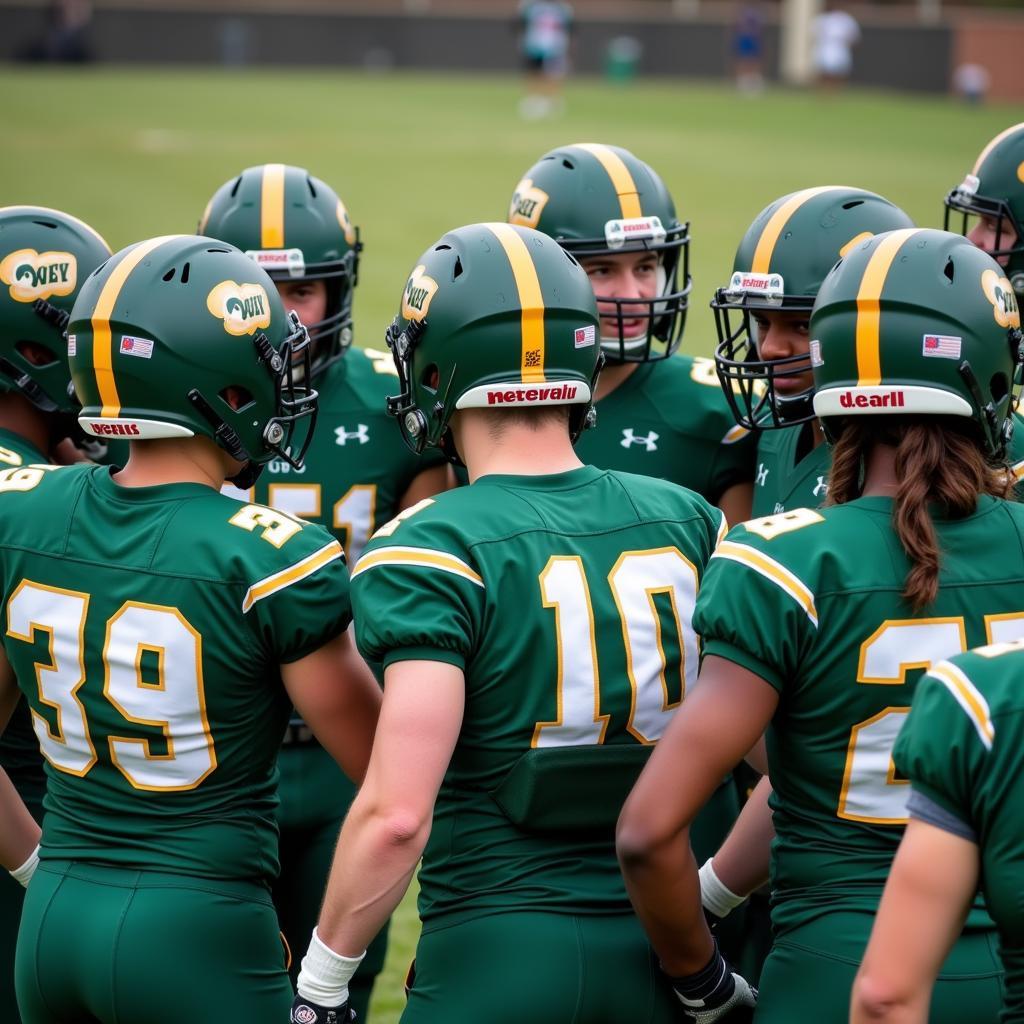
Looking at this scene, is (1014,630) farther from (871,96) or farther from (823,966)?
(871,96)

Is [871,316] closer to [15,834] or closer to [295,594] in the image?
[295,594]

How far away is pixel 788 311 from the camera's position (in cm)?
378

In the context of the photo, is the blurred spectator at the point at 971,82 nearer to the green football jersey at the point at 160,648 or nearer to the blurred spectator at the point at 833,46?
the blurred spectator at the point at 833,46

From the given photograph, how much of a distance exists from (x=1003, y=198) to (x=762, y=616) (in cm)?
247

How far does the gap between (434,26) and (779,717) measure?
38.3 m

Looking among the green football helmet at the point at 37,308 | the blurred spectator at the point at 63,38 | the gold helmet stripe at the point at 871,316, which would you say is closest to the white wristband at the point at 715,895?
the gold helmet stripe at the point at 871,316

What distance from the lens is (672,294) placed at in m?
4.43

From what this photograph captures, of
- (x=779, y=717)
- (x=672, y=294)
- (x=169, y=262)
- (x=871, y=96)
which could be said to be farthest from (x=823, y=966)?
(x=871, y=96)

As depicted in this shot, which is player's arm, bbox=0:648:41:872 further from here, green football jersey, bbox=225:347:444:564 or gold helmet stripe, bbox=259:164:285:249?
gold helmet stripe, bbox=259:164:285:249

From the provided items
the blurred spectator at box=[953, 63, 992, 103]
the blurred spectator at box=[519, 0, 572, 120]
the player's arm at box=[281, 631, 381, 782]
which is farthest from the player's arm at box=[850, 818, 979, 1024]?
the blurred spectator at box=[953, 63, 992, 103]

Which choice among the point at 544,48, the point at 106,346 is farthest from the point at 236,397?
the point at 544,48

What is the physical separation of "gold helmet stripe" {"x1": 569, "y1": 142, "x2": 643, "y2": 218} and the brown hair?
1755 mm

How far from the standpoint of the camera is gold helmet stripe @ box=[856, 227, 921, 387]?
2.73m

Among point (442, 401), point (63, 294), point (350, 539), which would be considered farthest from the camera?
point (350, 539)
